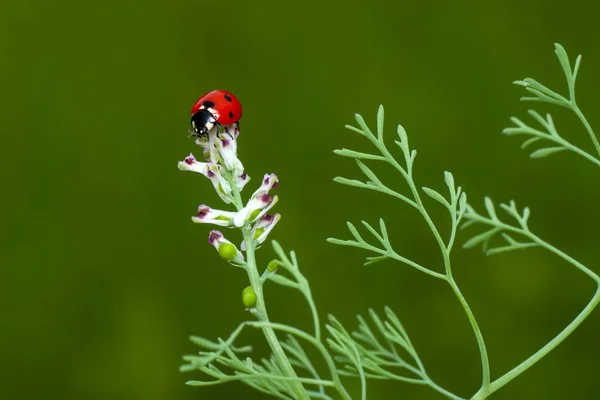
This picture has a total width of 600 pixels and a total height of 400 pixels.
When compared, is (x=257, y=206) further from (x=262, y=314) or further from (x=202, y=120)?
(x=202, y=120)

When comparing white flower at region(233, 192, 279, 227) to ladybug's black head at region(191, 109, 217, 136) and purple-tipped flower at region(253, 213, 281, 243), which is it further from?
ladybug's black head at region(191, 109, 217, 136)

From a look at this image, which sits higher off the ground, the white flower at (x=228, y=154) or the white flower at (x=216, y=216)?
the white flower at (x=228, y=154)

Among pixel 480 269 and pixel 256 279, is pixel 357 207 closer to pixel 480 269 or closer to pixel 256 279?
pixel 480 269

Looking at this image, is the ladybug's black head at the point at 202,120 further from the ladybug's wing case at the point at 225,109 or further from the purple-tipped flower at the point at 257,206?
the purple-tipped flower at the point at 257,206

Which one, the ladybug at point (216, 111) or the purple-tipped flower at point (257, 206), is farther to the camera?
the ladybug at point (216, 111)

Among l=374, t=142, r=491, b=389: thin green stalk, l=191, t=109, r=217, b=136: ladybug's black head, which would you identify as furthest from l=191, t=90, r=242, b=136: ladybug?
l=374, t=142, r=491, b=389: thin green stalk

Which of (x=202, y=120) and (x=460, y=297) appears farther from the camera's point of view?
(x=202, y=120)

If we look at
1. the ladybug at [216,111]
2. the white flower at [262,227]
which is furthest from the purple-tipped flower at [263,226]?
the ladybug at [216,111]

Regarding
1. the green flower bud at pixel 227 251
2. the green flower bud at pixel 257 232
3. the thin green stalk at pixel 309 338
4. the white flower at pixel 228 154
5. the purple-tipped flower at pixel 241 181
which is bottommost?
the thin green stalk at pixel 309 338

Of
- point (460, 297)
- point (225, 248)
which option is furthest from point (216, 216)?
point (460, 297)
